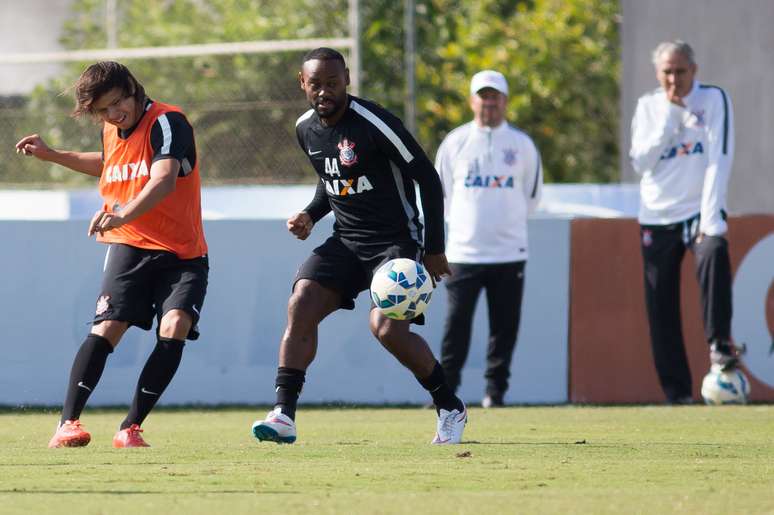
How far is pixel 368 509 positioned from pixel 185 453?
7.27 feet

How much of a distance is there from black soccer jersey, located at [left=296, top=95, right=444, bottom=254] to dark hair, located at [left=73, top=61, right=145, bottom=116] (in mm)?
882

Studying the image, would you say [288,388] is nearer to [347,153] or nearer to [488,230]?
[347,153]

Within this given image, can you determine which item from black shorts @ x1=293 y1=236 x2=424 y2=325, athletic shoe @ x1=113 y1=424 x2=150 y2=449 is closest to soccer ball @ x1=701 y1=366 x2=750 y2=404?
black shorts @ x1=293 y1=236 x2=424 y2=325

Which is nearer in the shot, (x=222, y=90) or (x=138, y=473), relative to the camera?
(x=138, y=473)

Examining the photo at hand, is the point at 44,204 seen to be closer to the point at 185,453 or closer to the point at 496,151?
the point at 496,151

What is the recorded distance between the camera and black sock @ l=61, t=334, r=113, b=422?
811cm

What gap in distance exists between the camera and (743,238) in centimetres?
1196

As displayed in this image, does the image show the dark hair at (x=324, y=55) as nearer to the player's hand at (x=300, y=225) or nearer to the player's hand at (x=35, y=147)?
the player's hand at (x=300, y=225)

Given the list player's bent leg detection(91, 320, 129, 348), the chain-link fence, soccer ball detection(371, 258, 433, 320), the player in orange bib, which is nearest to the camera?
soccer ball detection(371, 258, 433, 320)

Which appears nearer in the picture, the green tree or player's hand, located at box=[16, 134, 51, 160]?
player's hand, located at box=[16, 134, 51, 160]

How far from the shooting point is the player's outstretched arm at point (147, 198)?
780 centimetres

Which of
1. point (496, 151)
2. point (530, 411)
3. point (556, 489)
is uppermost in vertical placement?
point (496, 151)

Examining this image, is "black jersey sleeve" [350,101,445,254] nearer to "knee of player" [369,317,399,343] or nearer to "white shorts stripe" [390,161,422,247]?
"white shorts stripe" [390,161,422,247]

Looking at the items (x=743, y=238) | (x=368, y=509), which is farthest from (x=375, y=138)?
(x=743, y=238)
